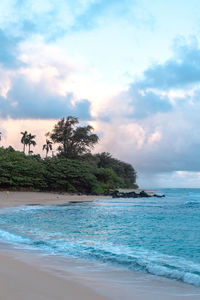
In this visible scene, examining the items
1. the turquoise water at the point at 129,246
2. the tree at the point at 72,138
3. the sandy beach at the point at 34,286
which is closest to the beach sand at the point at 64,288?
the sandy beach at the point at 34,286

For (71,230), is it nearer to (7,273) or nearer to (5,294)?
(7,273)

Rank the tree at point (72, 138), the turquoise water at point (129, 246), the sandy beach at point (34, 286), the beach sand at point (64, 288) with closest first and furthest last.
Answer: the sandy beach at point (34, 286), the beach sand at point (64, 288), the turquoise water at point (129, 246), the tree at point (72, 138)

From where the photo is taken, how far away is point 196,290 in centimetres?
602

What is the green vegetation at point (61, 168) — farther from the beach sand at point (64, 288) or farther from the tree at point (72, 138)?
the beach sand at point (64, 288)

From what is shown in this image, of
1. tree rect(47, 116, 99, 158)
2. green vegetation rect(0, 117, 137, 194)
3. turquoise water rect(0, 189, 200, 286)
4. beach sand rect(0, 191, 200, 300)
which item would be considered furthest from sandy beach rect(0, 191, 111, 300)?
tree rect(47, 116, 99, 158)

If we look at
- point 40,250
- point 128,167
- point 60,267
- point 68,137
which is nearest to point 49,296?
point 60,267

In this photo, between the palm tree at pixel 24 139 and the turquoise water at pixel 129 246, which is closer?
the turquoise water at pixel 129 246

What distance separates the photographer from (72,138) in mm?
69125

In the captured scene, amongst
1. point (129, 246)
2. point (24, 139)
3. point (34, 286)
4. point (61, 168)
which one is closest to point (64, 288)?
point (34, 286)

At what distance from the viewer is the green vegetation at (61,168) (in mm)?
47156

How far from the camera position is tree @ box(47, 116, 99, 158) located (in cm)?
6831

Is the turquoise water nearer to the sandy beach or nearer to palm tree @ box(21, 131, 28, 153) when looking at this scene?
the sandy beach

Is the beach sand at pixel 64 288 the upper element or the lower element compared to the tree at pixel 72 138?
lower

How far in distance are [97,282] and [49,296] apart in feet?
5.03
